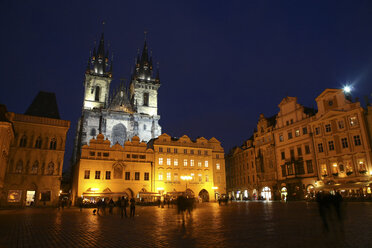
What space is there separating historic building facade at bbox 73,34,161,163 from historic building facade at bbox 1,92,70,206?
23.5m

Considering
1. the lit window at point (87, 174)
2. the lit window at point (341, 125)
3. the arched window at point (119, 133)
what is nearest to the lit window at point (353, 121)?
the lit window at point (341, 125)

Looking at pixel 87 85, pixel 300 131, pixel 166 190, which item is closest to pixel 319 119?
pixel 300 131

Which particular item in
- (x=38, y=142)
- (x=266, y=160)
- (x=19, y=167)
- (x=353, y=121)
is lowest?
(x=19, y=167)

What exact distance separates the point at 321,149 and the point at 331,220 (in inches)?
1354

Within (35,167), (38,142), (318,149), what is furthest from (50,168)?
(318,149)

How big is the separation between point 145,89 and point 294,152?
49615 mm

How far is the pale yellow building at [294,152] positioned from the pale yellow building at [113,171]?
2324 centimetres

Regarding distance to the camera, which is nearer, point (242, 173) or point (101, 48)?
point (242, 173)

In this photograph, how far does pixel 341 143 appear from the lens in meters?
38.7

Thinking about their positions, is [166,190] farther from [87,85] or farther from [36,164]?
[87,85]

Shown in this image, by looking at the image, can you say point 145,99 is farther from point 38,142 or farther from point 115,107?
point 38,142

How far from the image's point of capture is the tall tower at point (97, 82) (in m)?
74.3

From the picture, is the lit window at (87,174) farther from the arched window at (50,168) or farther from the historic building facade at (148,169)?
the arched window at (50,168)

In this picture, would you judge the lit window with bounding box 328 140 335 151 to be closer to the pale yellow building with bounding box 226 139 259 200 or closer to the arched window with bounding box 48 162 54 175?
the pale yellow building with bounding box 226 139 259 200
